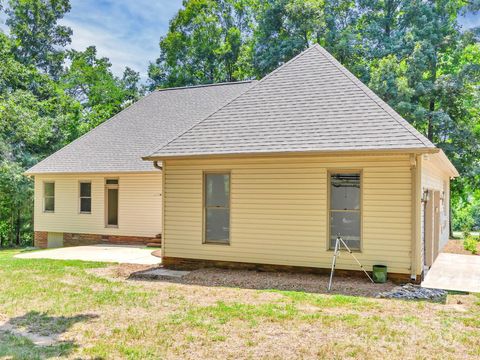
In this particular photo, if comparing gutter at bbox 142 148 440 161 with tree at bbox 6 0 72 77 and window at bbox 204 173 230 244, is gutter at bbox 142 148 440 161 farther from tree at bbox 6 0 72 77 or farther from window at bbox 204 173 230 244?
tree at bbox 6 0 72 77

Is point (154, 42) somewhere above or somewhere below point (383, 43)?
above

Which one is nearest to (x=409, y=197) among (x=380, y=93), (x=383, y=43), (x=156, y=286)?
(x=156, y=286)

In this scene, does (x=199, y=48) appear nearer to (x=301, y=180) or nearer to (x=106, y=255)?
(x=106, y=255)

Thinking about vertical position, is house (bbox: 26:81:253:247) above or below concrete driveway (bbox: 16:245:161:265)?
above

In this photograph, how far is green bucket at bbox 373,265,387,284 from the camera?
333 inches

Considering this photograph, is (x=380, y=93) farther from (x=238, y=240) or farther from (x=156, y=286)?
(x=156, y=286)

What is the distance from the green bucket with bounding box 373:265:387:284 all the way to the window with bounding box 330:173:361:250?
73 cm

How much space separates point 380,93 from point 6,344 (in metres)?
20.9

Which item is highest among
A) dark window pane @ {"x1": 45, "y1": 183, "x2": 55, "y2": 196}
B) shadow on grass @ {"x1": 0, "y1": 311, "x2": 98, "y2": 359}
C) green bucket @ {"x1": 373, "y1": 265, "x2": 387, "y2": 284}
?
dark window pane @ {"x1": 45, "y1": 183, "x2": 55, "y2": 196}

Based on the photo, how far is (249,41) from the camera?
3170 cm

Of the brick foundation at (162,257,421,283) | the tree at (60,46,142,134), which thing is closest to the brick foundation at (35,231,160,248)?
the brick foundation at (162,257,421,283)

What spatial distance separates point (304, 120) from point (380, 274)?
3750 millimetres

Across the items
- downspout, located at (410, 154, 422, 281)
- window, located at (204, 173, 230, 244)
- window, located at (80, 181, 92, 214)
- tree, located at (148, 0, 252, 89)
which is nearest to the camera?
downspout, located at (410, 154, 422, 281)

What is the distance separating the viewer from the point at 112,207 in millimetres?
16672
